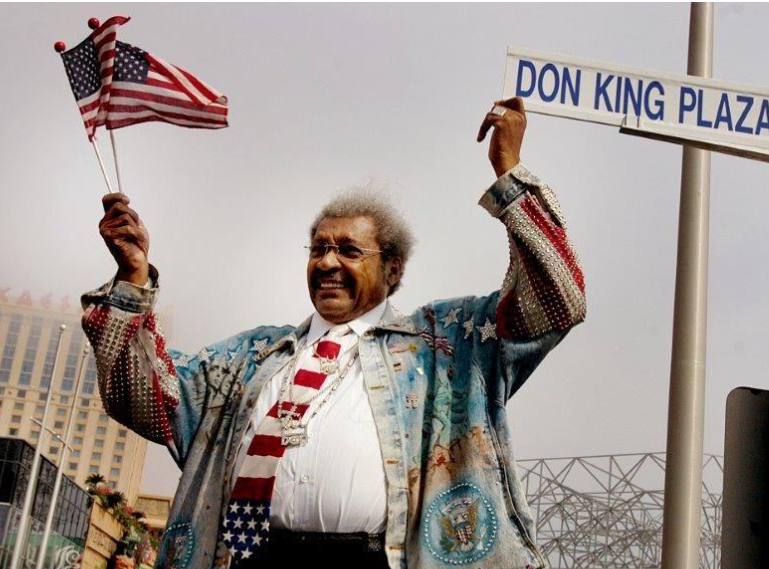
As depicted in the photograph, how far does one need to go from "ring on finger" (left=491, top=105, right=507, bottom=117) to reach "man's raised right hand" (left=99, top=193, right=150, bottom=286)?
1.26m

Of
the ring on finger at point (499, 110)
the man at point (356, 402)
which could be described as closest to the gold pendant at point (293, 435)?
the man at point (356, 402)

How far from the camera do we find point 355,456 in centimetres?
354

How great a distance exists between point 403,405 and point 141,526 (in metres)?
53.9

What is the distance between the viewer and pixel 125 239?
12.5 ft

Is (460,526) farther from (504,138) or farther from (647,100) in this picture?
(647,100)

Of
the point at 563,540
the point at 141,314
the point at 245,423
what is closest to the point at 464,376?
the point at 245,423

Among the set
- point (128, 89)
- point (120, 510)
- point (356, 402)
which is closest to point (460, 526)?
point (356, 402)

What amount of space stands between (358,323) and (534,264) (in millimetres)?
740

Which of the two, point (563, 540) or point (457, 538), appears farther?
point (563, 540)

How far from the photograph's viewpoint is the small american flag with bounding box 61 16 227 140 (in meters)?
4.34

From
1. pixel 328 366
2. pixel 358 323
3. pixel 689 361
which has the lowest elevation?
pixel 328 366

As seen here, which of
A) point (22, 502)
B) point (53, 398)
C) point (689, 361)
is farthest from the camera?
point (53, 398)

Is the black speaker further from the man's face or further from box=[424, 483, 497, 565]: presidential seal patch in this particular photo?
the man's face

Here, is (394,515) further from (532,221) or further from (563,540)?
(563,540)
